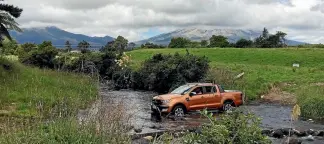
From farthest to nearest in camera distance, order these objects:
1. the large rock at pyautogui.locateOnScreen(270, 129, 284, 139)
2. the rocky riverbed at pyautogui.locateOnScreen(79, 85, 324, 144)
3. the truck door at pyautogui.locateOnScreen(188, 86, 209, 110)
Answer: the truck door at pyautogui.locateOnScreen(188, 86, 209, 110) → the large rock at pyautogui.locateOnScreen(270, 129, 284, 139) → the rocky riverbed at pyautogui.locateOnScreen(79, 85, 324, 144)

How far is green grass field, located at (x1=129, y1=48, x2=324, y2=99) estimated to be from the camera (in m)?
33.2

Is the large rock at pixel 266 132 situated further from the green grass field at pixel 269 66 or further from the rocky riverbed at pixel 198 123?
the green grass field at pixel 269 66

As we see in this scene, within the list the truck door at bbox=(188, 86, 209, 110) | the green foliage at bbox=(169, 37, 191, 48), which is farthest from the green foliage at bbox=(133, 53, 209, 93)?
the green foliage at bbox=(169, 37, 191, 48)

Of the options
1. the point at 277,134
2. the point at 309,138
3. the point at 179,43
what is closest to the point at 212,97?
the point at 277,134

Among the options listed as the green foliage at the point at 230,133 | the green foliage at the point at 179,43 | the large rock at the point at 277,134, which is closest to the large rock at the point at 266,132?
the large rock at the point at 277,134

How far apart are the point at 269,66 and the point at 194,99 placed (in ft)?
79.8

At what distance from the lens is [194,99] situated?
21.6 meters

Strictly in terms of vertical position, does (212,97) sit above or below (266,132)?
above

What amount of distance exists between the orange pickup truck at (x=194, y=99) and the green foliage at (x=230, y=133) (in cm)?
1209

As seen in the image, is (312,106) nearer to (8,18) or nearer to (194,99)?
(194,99)

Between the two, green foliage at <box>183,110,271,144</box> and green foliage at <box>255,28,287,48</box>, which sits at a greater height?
→ green foliage at <box>255,28,287,48</box>

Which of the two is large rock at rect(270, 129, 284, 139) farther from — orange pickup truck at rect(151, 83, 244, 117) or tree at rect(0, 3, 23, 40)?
tree at rect(0, 3, 23, 40)

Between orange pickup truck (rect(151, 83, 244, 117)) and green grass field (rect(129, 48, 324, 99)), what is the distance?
8.71 metres

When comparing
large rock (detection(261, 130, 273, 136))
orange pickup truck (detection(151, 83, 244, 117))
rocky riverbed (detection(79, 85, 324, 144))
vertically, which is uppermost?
orange pickup truck (detection(151, 83, 244, 117))
